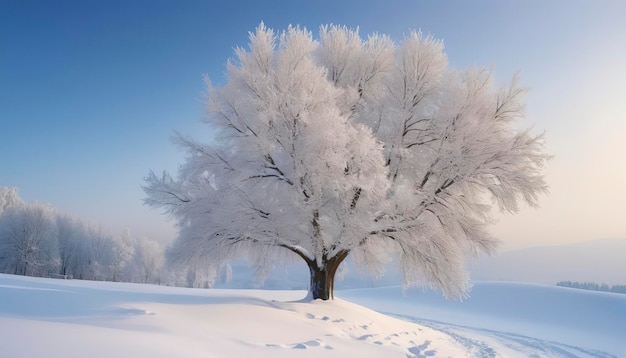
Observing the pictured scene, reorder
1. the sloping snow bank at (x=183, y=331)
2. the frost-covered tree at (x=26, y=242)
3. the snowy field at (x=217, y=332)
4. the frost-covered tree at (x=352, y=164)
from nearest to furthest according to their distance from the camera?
the sloping snow bank at (x=183, y=331) < the snowy field at (x=217, y=332) < the frost-covered tree at (x=352, y=164) < the frost-covered tree at (x=26, y=242)

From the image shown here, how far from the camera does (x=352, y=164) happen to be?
30.5 feet

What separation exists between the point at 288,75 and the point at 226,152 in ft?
9.76

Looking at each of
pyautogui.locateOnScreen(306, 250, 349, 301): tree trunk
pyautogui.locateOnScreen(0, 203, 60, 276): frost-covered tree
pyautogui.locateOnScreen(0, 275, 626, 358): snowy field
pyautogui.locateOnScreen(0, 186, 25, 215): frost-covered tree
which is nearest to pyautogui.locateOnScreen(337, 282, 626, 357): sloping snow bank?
pyautogui.locateOnScreen(0, 275, 626, 358): snowy field

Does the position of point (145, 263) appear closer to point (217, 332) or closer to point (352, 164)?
point (352, 164)

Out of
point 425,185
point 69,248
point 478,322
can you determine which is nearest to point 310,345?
point 425,185

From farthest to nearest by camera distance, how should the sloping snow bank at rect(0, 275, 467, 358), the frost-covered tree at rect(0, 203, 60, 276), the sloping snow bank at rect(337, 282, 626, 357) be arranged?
1. the frost-covered tree at rect(0, 203, 60, 276)
2. the sloping snow bank at rect(337, 282, 626, 357)
3. the sloping snow bank at rect(0, 275, 467, 358)

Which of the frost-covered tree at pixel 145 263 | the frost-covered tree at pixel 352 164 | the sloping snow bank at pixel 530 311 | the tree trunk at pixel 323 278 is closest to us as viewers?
the frost-covered tree at pixel 352 164

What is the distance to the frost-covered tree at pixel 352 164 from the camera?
9.46 m

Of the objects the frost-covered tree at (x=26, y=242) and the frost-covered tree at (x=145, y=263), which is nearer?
the frost-covered tree at (x=26, y=242)

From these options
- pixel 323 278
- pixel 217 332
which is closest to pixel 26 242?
pixel 323 278

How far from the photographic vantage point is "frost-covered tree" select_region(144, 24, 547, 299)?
9461mm

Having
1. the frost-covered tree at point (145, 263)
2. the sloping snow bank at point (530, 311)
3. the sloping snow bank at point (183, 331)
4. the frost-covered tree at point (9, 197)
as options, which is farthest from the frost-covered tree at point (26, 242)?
the sloping snow bank at point (183, 331)

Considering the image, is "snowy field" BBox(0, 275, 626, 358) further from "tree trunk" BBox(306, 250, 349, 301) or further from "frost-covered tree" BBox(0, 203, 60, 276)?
"frost-covered tree" BBox(0, 203, 60, 276)

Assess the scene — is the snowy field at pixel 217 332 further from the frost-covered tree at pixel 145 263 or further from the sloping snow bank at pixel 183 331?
the frost-covered tree at pixel 145 263
